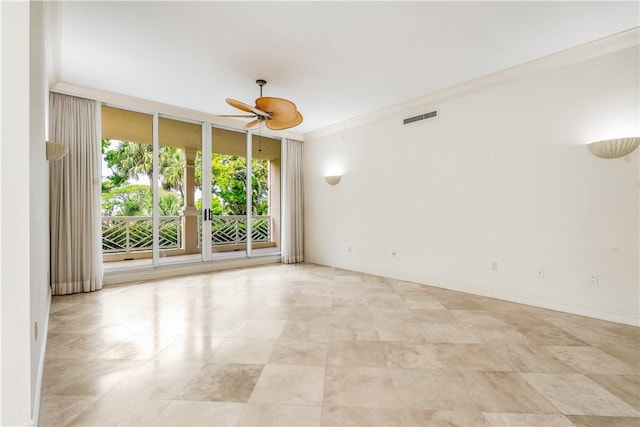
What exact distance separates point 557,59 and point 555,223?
188 centimetres

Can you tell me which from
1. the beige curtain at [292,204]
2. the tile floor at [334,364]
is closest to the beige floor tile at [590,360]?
the tile floor at [334,364]

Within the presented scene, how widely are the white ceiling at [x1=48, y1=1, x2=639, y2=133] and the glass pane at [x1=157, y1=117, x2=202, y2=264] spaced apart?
1154mm

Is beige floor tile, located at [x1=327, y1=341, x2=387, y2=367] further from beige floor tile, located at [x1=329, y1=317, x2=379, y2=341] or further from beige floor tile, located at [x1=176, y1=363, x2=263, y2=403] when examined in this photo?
beige floor tile, located at [x1=176, y1=363, x2=263, y2=403]

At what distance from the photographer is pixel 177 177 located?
18.2 feet

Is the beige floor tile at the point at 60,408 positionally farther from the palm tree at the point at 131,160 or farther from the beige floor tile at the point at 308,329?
the palm tree at the point at 131,160

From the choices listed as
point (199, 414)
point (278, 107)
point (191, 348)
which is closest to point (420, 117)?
point (278, 107)

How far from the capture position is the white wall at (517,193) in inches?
121

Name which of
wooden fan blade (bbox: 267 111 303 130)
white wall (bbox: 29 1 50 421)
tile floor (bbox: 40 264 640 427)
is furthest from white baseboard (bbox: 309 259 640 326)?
white wall (bbox: 29 1 50 421)

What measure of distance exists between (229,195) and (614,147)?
656 cm

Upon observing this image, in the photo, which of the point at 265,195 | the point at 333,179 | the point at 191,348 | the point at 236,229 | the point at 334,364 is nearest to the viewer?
the point at 334,364

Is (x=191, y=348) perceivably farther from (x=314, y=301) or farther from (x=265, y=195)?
(x=265, y=195)

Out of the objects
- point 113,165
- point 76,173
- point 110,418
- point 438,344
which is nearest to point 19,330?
point 110,418

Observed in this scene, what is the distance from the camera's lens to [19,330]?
48.8 inches

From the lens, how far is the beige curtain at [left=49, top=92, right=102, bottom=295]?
4.08 m
